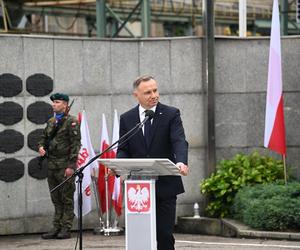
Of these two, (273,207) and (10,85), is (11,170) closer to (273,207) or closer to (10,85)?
(10,85)

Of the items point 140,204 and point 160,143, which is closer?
point 140,204

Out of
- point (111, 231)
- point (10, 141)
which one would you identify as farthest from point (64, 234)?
point (10, 141)

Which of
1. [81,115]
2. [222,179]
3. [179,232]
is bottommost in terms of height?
[179,232]

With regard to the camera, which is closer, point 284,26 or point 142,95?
point 142,95

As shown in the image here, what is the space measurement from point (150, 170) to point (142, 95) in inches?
30.9

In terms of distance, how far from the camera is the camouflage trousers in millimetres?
11000

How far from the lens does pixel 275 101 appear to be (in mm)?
11344

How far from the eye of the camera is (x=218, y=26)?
33.8 metres

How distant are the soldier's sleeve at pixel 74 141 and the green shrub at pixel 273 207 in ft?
7.92

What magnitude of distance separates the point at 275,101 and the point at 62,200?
3.41 meters

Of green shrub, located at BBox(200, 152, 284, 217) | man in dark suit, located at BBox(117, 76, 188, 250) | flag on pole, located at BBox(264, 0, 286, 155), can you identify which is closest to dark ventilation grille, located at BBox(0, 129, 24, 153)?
green shrub, located at BBox(200, 152, 284, 217)

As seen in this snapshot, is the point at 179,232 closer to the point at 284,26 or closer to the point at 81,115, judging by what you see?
the point at 81,115

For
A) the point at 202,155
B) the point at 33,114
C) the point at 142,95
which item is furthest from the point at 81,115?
the point at 142,95

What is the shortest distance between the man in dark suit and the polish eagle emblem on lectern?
371 mm
